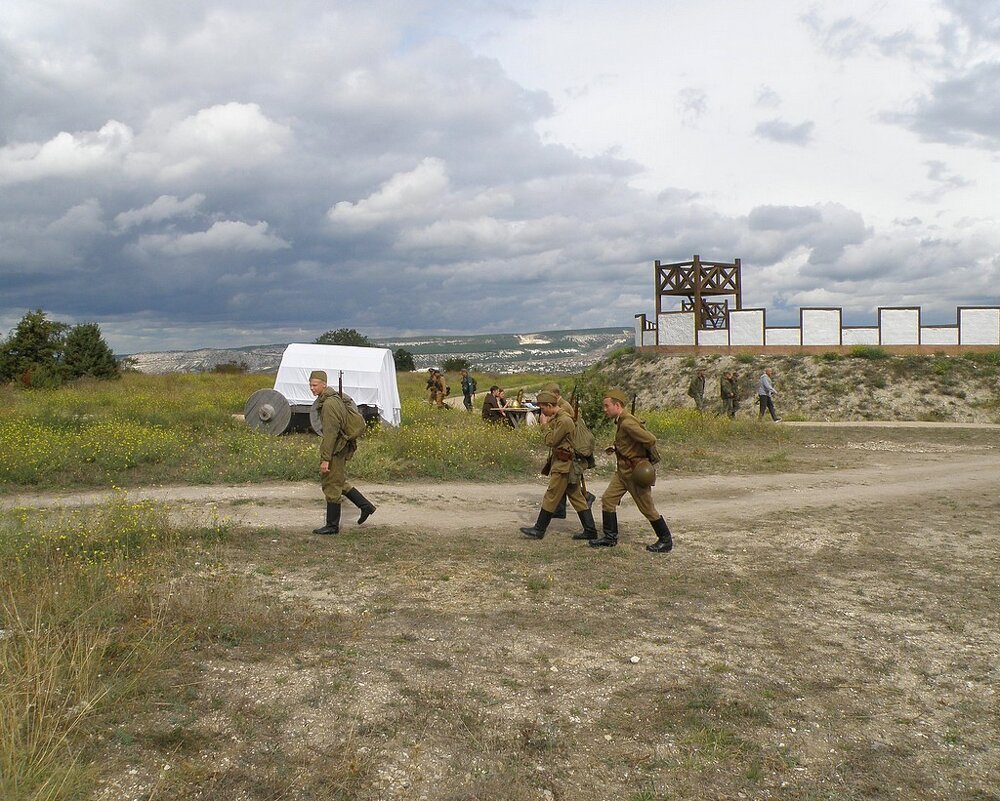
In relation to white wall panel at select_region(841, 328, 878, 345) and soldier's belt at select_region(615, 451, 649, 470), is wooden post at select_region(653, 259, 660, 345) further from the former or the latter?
soldier's belt at select_region(615, 451, 649, 470)

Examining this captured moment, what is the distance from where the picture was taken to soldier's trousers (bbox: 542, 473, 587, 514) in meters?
9.04

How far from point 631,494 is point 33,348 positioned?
119 ft

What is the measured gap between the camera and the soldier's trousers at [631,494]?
8.58 meters

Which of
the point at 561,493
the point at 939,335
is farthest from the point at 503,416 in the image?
the point at 939,335

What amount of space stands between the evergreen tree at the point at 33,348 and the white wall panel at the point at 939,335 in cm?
3943

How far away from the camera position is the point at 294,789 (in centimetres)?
370

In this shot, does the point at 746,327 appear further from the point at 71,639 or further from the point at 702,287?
the point at 71,639

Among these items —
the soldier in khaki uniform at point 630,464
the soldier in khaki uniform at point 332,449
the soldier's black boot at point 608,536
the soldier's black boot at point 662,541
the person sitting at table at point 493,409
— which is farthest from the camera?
the person sitting at table at point 493,409

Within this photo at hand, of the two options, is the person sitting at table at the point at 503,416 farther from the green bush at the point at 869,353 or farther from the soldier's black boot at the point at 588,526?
the green bush at the point at 869,353

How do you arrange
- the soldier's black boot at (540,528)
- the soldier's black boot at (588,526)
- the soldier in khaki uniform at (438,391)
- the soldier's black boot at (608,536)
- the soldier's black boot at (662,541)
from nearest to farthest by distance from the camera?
the soldier's black boot at (662,541), the soldier's black boot at (608,536), the soldier's black boot at (588,526), the soldier's black boot at (540,528), the soldier in khaki uniform at (438,391)

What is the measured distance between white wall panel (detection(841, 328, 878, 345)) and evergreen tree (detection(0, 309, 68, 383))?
3622cm

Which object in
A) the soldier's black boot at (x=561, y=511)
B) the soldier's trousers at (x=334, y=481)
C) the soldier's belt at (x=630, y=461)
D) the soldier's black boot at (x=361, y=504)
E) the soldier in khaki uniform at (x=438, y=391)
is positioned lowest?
the soldier's black boot at (x=561, y=511)

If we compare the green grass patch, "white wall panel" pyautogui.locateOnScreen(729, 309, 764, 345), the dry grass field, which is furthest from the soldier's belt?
"white wall panel" pyautogui.locateOnScreen(729, 309, 764, 345)

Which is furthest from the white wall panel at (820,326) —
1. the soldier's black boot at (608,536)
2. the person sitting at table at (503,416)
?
the soldier's black boot at (608,536)
